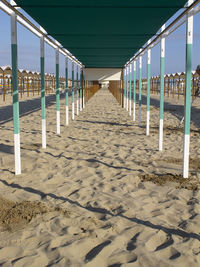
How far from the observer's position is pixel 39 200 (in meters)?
3.95

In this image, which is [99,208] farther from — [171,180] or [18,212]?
[171,180]

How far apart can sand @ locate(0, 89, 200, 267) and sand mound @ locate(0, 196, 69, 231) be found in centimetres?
1

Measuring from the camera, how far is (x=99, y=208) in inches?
146

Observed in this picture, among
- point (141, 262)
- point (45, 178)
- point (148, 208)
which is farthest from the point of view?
point (45, 178)

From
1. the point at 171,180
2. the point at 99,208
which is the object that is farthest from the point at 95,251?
the point at 171,180

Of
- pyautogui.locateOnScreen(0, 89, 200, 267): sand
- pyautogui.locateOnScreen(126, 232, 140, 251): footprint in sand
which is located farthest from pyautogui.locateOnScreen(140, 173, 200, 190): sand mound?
pyautogui.locateOnScreen(126, 232, 140, 251): footprint in sand

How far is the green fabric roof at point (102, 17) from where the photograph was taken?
4535 millimetres

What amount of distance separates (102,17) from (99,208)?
10.8ft

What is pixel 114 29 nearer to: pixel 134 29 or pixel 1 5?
pixel 134 29

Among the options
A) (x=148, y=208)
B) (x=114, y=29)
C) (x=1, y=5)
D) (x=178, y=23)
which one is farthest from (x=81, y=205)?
(x=114, y=29)

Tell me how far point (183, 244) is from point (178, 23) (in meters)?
3.71

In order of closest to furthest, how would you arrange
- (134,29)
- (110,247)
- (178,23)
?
(110,247) → (178,23) → (134,29)

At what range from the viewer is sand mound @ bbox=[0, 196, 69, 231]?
3.27m

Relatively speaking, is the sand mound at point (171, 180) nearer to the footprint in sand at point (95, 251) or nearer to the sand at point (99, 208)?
the sand at point (99, 208)
